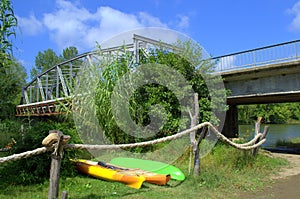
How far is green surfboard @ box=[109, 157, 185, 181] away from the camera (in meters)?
5.47

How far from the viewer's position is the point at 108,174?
17.3 feet

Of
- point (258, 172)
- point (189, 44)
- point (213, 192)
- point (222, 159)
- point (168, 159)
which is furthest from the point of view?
point (189, 44)

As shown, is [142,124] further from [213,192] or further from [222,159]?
[213,192]

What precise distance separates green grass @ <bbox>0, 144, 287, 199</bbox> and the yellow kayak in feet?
0.32

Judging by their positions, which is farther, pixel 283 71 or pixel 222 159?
pixel 283 71

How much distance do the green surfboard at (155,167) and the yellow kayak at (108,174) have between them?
84 centimetres

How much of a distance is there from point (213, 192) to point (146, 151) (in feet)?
11.7

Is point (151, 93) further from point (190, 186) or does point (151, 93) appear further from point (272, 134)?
point (272, 134)

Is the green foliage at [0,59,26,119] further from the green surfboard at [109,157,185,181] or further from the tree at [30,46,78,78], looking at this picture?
the green surfboard at [109,157,185,181]

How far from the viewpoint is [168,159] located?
24.4 feet

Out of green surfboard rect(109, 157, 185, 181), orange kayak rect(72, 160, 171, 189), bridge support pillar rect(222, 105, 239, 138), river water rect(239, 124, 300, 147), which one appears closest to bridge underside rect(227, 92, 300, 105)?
river water rect(239, 124, 300, 147)

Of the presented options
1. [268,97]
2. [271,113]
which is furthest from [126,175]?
[271,113]

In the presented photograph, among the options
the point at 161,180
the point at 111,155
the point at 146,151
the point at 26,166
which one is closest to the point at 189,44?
the point at 146,151

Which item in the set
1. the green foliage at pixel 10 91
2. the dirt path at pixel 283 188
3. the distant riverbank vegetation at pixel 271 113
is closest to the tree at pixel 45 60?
the green foliage at pixel 10 91
